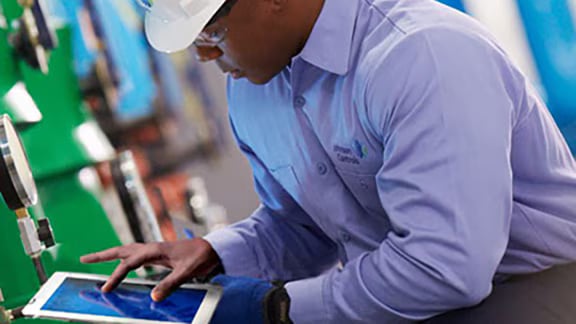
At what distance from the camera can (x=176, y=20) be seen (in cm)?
134

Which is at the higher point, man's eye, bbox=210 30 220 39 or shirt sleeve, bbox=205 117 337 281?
man's eye, bbox=210 30 220 39

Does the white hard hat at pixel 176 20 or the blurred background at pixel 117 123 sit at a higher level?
the white hard hat at pixel 176 20

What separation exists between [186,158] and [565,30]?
2214 mm

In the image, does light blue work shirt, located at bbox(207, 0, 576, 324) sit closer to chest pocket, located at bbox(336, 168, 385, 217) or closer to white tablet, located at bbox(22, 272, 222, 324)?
chest pocket, located at bbox(336, 168, 385, 217)

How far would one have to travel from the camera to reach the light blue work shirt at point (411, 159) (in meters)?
1.17

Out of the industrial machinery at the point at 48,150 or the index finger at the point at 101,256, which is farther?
the industrial machinery at the point at 48,150

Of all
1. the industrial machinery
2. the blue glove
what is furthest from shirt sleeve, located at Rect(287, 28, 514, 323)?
the industrial machinery

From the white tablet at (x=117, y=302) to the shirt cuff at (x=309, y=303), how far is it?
14cm

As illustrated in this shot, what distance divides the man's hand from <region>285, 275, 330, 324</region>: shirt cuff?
23 centimetres

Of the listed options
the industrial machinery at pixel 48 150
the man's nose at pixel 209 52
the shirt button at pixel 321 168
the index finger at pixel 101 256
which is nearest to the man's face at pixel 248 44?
the man's nose at pixel 209 52

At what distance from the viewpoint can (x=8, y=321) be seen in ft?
4.35

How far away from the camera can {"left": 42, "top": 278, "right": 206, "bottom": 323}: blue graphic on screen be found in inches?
51.4

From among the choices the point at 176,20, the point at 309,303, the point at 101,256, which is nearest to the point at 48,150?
the point at 101,256

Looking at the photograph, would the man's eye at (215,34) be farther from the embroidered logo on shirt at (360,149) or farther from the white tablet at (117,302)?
the white tablet at (117,302)
